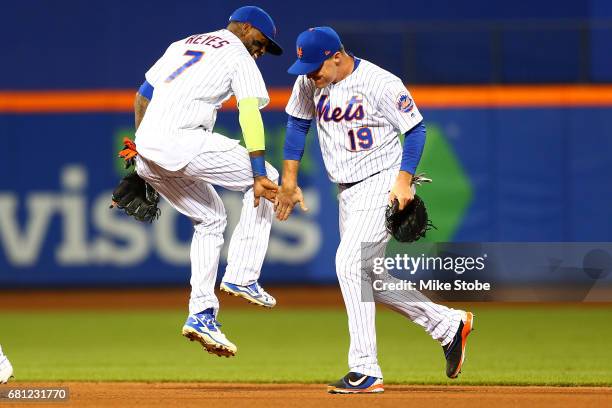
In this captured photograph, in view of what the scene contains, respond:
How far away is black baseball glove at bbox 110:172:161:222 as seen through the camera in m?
6.34

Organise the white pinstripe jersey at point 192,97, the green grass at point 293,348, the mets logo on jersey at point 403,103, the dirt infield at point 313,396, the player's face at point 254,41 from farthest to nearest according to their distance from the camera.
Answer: the green grass at point 293,348 → the player's face at point 254,41 → the mets logo on jersey at point 403,103 → the white pinstripe jersey at point 192,97 → the dirt infield at point 313,396

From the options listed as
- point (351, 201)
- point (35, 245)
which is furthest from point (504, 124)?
point (351, 201)

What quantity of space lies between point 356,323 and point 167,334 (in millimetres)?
5390

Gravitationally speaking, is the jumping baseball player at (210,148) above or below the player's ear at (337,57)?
below

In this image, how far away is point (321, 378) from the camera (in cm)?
780

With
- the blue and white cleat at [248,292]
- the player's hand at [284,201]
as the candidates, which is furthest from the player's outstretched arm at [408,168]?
the blue and white cleat at [248,292]

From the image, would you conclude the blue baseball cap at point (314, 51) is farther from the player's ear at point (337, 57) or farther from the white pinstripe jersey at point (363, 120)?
the white pinstripe jersey at point (363, 120)

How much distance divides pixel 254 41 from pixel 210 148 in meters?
0.66

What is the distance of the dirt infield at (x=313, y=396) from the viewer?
19.1 ft

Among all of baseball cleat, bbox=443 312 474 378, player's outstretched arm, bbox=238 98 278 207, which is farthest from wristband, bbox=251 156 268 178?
baseball cleat, bbox=443 312 474 378

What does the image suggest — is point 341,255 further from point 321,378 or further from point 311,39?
point 321,378

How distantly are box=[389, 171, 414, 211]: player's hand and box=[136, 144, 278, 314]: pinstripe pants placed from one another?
2.09ft

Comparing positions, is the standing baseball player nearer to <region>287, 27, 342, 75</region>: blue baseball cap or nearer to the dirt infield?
<region>287, 27, 342, 75</region>: blue baseball cap

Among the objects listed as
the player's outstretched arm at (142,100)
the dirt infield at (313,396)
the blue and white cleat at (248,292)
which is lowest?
the dirt infield at (313,396)
